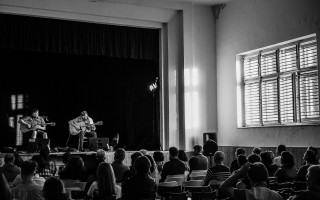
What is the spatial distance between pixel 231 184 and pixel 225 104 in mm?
8052

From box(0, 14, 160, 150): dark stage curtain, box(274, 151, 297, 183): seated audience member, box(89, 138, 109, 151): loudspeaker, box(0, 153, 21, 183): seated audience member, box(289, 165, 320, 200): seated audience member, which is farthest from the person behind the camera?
box(0, 14, 160, 150): dark stage curtain

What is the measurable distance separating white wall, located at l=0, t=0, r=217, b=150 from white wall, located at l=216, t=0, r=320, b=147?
33 centimetres

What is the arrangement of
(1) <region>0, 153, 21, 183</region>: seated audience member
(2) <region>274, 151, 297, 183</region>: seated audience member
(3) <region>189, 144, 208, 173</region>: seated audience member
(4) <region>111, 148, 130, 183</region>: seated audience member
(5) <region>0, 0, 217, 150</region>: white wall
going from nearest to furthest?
(2) <region>274, 151, 297, 183</region>: seated audience member
(4) <region>111, 148, 130, 183</region>: seated audience member
(1) <region>0, 153, 21, 183</region>: seated audience member
(3) <region>189, 144, 208, 173</region>: seated audience member
(5) <region>0, 0, 217, 150</region>: white wall

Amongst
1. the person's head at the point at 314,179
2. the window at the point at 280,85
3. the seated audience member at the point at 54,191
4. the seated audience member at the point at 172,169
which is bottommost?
the seated audience member at the point at 172,169

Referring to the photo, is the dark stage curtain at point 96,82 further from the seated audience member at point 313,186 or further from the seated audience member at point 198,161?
the seated audience member at point 313,186

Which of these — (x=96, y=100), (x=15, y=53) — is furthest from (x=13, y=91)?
(x=96, y=100)

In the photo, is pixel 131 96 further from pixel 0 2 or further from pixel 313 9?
pixel 313 9

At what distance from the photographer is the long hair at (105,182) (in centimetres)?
448

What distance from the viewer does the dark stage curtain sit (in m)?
12.7

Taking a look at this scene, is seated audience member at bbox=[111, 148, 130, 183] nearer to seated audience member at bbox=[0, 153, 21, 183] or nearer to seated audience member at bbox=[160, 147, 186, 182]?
seated audience member at bbox=[160, 147, 186, 182]

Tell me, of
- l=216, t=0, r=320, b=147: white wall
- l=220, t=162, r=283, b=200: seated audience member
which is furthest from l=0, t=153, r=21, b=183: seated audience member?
l=216, t=0, r=320, b=147: white wall

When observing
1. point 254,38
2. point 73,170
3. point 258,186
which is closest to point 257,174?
point 258,186

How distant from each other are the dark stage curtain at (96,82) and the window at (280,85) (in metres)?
2.67

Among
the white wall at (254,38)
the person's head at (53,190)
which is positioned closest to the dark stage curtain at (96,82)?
the white wall at (254,38)
